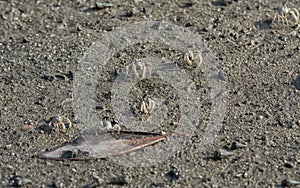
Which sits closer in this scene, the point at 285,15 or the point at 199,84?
the point at 199,84

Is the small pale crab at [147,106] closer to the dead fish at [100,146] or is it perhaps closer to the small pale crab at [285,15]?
the dead fish at [100,146]

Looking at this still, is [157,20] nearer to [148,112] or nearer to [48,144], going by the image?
[148,112]

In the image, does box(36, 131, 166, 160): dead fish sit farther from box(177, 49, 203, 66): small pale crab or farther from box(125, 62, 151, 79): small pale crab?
box(177, 49, 203, 66): small pale crab

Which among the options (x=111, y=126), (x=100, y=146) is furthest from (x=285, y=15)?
(x=100, y=146)

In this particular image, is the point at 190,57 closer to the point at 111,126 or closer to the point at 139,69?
the point at 139,69

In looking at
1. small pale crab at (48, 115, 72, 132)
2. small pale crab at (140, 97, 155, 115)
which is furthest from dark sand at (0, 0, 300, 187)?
small pale crab at (140, 97, 155, 115)
